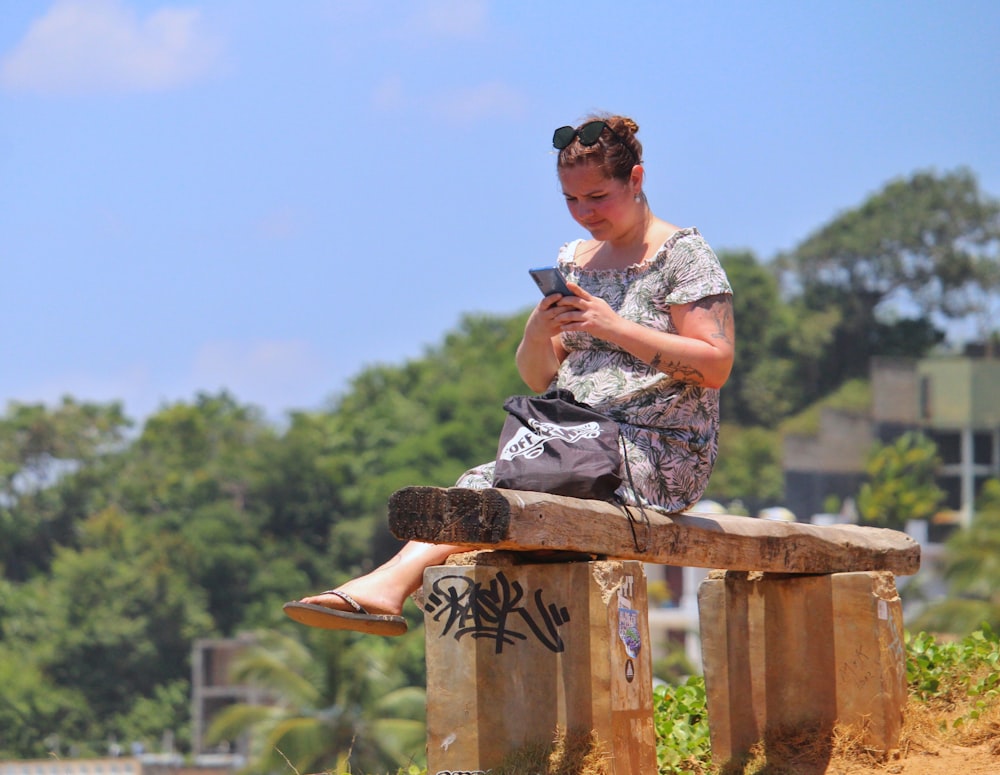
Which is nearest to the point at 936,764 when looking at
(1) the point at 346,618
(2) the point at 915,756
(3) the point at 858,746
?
(2) the point at 915,756

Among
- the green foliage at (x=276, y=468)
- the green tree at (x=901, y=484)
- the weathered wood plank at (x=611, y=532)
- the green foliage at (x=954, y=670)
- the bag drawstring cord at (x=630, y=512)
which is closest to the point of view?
the weathered wood plank at (x=611, y=532)

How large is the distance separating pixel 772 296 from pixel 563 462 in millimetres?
66361

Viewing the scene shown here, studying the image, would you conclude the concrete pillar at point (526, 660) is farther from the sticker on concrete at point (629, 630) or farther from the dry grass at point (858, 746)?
the dry grass at point (858, 746)

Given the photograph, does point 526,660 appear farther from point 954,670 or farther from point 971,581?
point 971,581

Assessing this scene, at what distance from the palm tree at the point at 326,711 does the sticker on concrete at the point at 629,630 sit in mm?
22573

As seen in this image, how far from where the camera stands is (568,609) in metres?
4.67

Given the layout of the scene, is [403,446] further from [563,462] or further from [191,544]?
[563,462]

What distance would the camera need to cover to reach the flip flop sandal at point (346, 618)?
15.2 feet

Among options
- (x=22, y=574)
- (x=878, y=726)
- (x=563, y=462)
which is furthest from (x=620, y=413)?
(x=22, y=574)

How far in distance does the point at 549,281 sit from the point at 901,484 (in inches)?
1926

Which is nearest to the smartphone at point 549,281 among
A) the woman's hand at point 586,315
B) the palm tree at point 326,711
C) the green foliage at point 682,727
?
the woman's hand at point 586,315

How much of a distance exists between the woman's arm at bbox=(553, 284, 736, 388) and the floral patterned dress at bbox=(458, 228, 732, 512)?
0.05 meters

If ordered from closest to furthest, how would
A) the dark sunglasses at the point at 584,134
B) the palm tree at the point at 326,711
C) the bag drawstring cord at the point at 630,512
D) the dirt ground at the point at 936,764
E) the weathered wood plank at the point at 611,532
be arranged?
1. the weathered wood plank at the point at 611,532
2. the bag drawstring cord at the point at 630,512
3. the dark sunglasses at the point at 584,134
4. the dirt ground at the point at 936,764
5. the palm tree at the point at 326,711

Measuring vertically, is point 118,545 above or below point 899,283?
below
